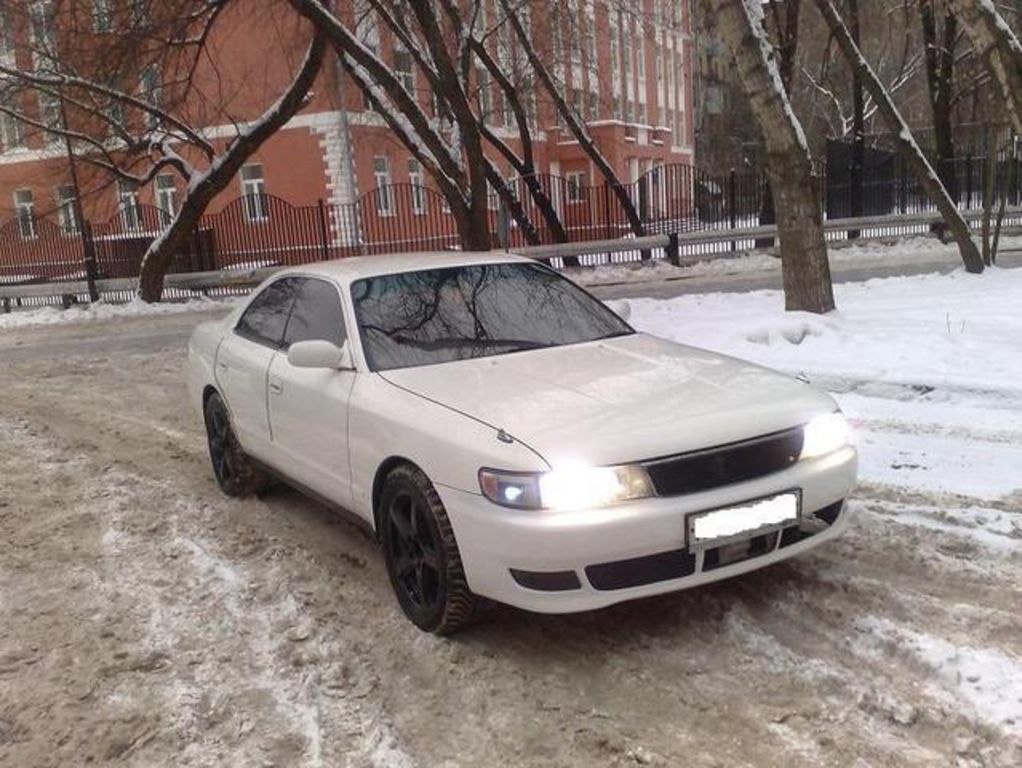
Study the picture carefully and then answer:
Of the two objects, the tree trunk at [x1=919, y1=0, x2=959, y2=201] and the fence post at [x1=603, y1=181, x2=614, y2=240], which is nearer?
the tree trunk at [x1=919, y1=0, x2=959, y2=201]

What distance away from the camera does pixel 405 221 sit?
84.3ft

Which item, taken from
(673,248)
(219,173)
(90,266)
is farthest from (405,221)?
(90,266)

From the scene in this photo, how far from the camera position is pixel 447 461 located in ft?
12.2

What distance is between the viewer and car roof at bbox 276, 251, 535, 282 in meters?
5.12

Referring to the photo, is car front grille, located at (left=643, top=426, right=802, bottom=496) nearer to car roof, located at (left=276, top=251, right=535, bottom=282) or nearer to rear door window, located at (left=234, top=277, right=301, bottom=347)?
car roof, located at (left=276, top=251, right=535, bottom=282)

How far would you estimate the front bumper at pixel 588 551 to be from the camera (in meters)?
3.44

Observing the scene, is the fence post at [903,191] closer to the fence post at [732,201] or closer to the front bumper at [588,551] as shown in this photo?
the fence post at [732,201]

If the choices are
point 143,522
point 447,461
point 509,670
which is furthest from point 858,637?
point 143,522

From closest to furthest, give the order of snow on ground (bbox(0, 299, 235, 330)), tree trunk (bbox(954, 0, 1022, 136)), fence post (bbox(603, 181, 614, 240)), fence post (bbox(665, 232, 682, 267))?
tree trunk (bbox(954, 0, 1022, 136))
snow on ground (bbox(0, 299, 235, 330))
fence post (bbox(665, 232, 682, 267))
fence post (bbox(603, 181, 614, 240))

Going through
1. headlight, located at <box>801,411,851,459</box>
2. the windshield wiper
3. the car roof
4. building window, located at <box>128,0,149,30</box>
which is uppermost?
building window, located at <box>128,0,149,30</box>

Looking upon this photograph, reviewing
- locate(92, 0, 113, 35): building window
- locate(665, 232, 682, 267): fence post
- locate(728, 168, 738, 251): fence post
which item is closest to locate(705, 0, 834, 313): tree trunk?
locate(92, 0, 113, 35): building window

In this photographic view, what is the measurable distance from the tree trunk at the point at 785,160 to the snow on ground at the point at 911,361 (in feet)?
1.39

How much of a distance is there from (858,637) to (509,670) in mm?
1354

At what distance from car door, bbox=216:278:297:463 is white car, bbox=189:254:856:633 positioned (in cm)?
4
